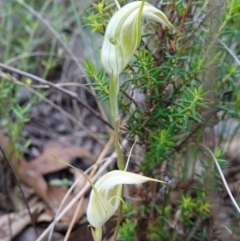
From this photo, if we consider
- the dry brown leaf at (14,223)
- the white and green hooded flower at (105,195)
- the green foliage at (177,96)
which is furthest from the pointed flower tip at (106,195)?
the dry brown leaf at (14,223)

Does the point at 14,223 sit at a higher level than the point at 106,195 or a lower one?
lower

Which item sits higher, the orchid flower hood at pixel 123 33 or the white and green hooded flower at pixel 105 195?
the orchid flower hood at pixel 123 33

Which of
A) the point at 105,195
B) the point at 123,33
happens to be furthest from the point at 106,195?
the point at 123,33

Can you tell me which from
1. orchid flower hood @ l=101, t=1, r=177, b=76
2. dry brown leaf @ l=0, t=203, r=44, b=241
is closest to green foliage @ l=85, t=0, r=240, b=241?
orchid flower hood @ l=101, t=1, r=177, b=76

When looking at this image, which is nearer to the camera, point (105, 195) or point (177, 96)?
point (105, 195)

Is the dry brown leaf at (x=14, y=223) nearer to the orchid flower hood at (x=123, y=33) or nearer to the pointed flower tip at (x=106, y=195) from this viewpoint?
the pointed flower tip at (x=106, y=195)

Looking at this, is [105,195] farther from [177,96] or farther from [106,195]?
[177,96]

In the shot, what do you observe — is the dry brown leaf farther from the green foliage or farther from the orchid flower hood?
the orchid flower hood

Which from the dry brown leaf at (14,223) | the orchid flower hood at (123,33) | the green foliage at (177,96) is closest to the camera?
the orchid flower hood at (123,33)

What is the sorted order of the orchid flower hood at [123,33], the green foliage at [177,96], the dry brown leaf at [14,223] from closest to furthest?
the orchid flower hood at [123,33]
the green foliage at [177,96]
the dry brown leaf at [14,223]

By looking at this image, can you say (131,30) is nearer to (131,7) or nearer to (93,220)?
(131,7)
